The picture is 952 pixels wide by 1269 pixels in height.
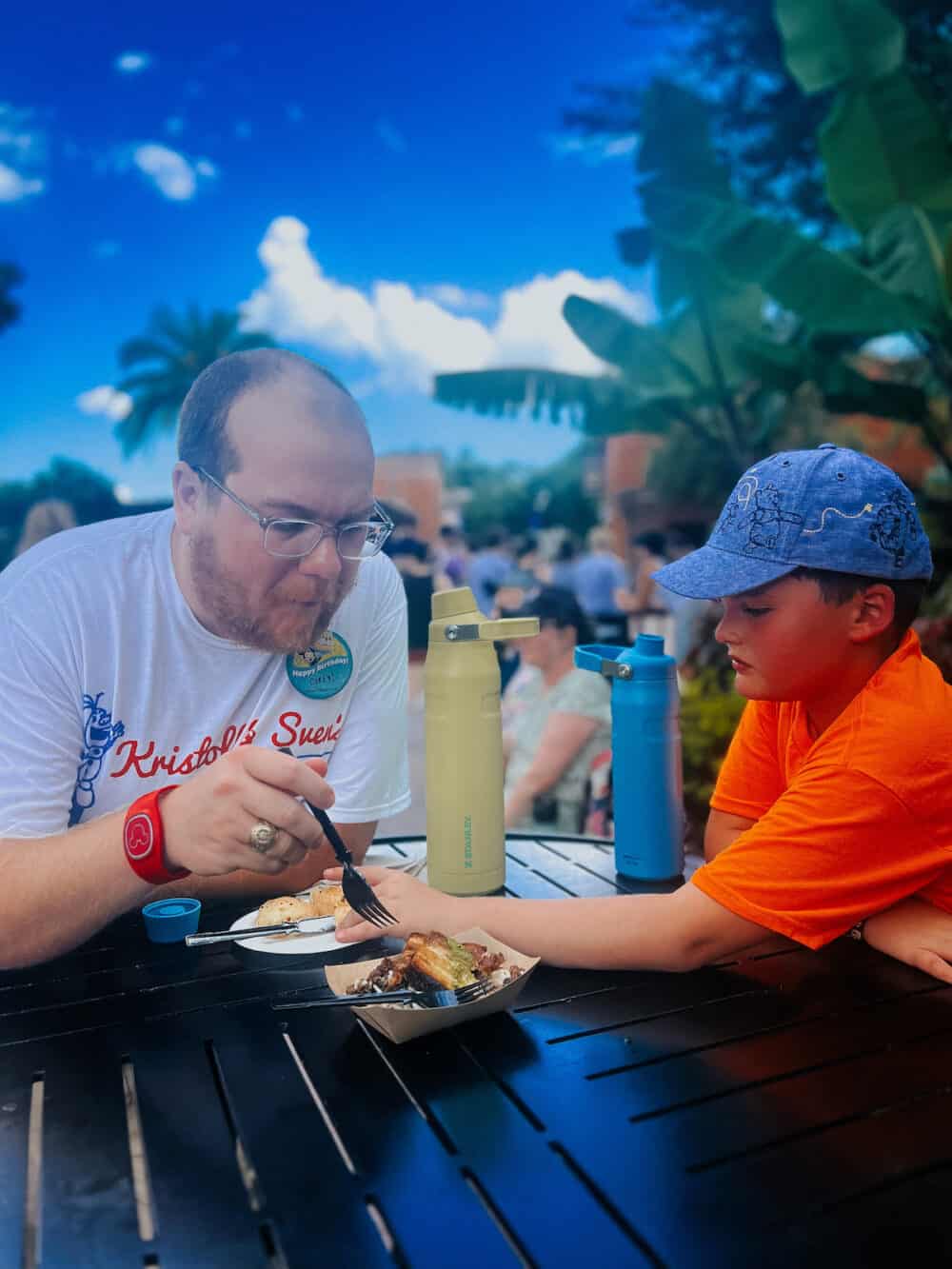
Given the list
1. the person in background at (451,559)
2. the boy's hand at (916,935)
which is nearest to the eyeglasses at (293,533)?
the boy's hand at (916,935)

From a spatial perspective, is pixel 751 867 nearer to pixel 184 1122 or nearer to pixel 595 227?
pixel 184 1122

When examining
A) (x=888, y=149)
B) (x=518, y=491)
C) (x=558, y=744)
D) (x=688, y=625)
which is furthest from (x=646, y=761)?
(x=518, y=491)

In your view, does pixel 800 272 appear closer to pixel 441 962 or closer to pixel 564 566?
pixel 564 566

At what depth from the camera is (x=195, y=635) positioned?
68.3 inches

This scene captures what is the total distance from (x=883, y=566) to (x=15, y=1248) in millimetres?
1222

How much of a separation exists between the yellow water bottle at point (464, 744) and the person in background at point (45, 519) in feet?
6.76

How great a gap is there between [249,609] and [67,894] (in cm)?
56

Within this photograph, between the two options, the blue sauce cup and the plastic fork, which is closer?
the plastic fork

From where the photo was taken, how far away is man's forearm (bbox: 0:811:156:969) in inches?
51.2

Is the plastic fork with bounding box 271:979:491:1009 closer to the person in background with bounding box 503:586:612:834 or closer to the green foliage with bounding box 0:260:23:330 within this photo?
the person in background with bounding box 503:586:612:834

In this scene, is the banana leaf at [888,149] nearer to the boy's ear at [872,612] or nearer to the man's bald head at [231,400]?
the man's bald head at [231,400]

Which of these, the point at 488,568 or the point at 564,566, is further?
the point at 564,566

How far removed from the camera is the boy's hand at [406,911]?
1.33m

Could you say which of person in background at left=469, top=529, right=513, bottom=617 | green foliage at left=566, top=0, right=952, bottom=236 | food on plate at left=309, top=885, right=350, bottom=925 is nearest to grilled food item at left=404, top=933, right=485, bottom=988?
food on plate at left=309, top=885, right=350, bottom=925
